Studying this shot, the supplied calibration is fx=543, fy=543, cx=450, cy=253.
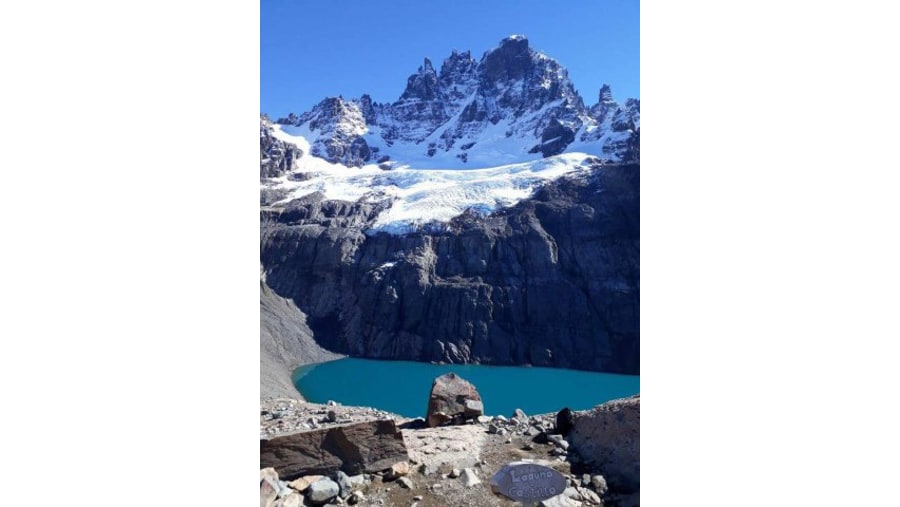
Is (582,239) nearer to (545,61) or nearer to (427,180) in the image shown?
(427,180)

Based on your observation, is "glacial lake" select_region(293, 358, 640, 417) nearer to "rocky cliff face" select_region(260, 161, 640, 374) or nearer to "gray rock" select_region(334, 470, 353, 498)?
"rocky cliff face" select_region(260, 161, 640, 374)

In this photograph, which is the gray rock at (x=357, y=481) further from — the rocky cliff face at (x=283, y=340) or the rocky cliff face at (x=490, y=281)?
the rocky cliff face at (x=490, y=281)

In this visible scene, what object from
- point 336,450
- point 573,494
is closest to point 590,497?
point 573,494

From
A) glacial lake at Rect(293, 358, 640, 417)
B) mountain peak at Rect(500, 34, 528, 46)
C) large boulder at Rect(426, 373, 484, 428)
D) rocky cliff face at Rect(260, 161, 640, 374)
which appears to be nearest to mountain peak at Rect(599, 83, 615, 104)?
mountain peak at Rect(500, 34, 528, 46)

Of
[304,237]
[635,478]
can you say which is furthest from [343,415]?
[304,237]

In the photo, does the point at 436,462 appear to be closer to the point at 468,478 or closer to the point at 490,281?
the point at 468,478

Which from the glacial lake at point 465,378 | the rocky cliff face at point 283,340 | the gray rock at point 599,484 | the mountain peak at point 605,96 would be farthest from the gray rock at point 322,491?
the mountain peak at point 605,96
